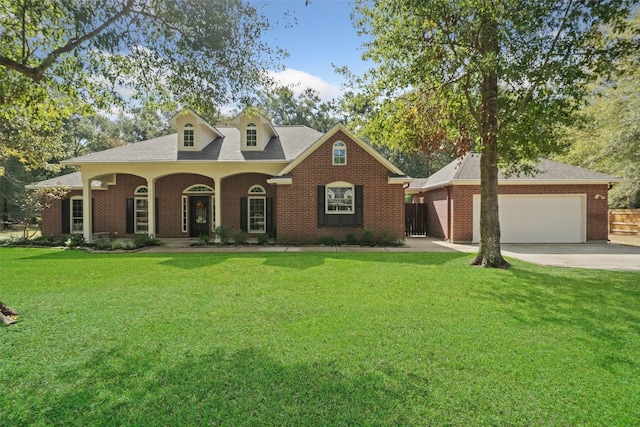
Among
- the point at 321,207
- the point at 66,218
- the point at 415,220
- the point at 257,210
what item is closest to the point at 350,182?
the point at 321,207

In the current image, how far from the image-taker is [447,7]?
843 cm

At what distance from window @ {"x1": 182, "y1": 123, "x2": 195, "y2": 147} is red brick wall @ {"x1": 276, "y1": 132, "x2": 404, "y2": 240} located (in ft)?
17.2

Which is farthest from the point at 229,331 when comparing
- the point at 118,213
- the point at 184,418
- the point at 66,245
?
the point at 118,213

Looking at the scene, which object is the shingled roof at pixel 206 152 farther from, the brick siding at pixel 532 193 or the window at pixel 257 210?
the brick siding at pixel 532 193

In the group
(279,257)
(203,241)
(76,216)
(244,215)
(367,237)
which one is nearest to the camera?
(279,257)

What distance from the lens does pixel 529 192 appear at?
1533cm

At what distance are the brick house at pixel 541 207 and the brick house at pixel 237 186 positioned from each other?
10.1 ft

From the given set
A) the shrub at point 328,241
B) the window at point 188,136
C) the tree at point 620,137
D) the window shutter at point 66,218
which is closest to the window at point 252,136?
the window at point 188,136

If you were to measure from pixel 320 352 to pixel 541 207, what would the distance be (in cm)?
1532

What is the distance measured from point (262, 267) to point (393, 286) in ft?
12.4

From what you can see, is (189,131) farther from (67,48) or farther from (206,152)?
(67,48)

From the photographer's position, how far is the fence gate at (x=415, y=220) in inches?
766

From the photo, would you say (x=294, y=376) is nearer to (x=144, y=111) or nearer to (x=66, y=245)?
(x=144, y=111)

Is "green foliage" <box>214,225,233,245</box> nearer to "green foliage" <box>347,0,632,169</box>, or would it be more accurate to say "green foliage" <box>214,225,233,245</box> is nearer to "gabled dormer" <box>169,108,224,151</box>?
"gabled dormer" <box>169,108,224,151</box>
